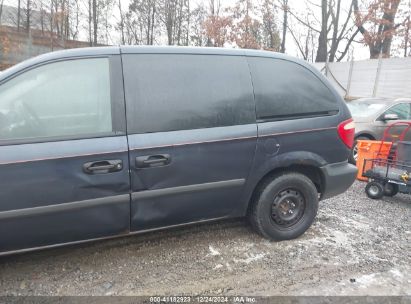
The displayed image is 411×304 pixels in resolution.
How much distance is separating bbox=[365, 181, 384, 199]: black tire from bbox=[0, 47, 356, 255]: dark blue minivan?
1846 millimetres

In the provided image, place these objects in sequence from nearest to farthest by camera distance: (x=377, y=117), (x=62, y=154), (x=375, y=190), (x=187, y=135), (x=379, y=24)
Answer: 1. (x=62, y=154)
2. (x=187, y=135)
3. (x=375, y=190)
4. (x=377, y=117)
5. (x=379, y=24)

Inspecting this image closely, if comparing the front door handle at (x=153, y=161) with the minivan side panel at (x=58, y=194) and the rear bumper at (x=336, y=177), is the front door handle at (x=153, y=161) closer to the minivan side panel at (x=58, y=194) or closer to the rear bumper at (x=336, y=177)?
the minivan side panel at (x=58, y=194)

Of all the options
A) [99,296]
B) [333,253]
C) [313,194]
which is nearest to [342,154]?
[313,194]

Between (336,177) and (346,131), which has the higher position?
(346,131)

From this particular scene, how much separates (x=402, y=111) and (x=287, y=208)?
5.55 meters

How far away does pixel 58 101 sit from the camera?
2.48 m

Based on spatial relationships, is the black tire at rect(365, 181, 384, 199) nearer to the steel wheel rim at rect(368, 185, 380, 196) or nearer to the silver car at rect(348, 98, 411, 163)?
the steel wheel rim at rect(368, 185, 380, 196)

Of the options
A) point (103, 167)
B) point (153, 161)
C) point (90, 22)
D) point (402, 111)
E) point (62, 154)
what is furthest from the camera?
point (90, 22)

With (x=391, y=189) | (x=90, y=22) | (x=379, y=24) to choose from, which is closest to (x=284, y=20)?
(x=379, y=24)

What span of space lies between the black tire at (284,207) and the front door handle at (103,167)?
4.58 feet

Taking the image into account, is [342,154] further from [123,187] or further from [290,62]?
[123,187]

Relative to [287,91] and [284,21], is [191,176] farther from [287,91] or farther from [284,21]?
[284,21]

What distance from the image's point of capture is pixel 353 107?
786cm

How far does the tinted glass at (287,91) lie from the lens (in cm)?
311
